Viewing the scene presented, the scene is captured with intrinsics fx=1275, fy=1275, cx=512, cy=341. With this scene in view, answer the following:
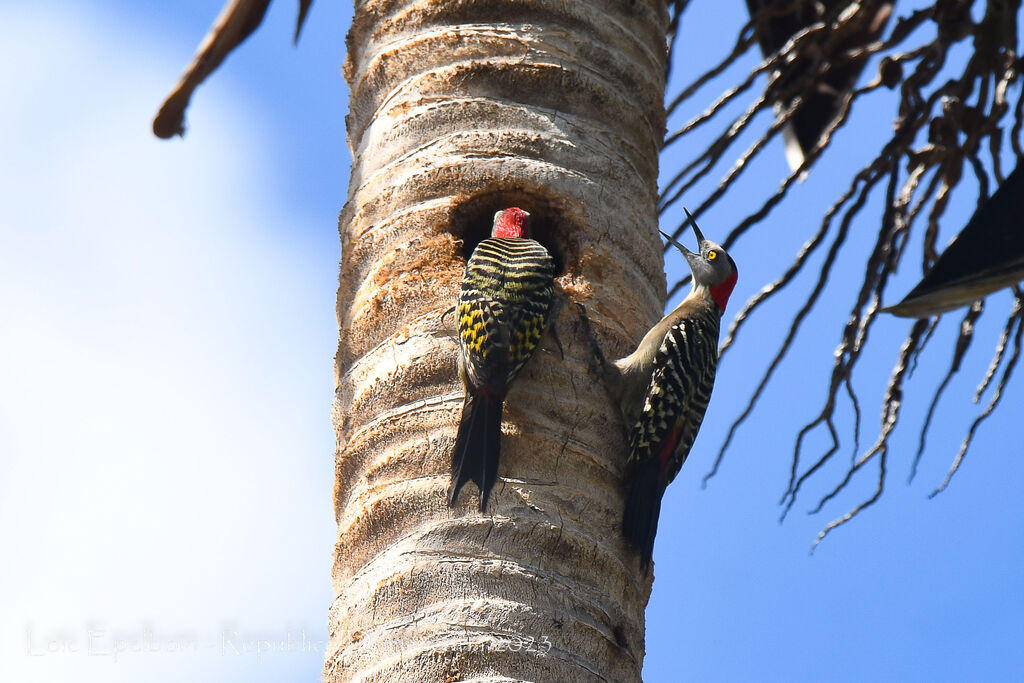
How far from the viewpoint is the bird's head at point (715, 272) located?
5578mm

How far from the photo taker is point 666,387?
161 inches

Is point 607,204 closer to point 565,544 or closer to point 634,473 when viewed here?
point 634,473

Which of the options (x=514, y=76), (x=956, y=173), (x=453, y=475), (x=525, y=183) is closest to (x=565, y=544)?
(x=453, y=475)

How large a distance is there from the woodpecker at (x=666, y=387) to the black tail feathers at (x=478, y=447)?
34cm

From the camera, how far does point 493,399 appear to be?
3.17 m

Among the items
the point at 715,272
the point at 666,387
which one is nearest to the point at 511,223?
the point at 666,387

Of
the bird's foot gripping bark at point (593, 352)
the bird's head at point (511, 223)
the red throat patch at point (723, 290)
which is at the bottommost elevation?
the bird's foot gripping bark at point (593, 352)

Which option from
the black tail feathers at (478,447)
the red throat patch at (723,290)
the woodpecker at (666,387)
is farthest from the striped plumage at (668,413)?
the black tail feathers at (478,447)

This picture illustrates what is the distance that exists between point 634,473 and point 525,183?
35.9 inches

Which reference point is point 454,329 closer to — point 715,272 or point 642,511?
point 642,511

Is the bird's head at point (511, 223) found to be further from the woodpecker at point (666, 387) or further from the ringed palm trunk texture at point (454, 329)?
the woodpecker at point (666, 387)

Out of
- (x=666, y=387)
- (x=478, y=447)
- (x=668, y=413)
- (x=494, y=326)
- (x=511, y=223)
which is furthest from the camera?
(x=666, y=387)

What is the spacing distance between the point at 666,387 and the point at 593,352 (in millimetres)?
745

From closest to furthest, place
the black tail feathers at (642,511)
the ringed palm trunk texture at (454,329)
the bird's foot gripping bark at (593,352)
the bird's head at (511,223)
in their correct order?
the ringed palm trunk texture at (454,329)
the black tail feathers at (642,511)
the bird's foot gripping bark at (593,352)
the bird's head at (511,223)
